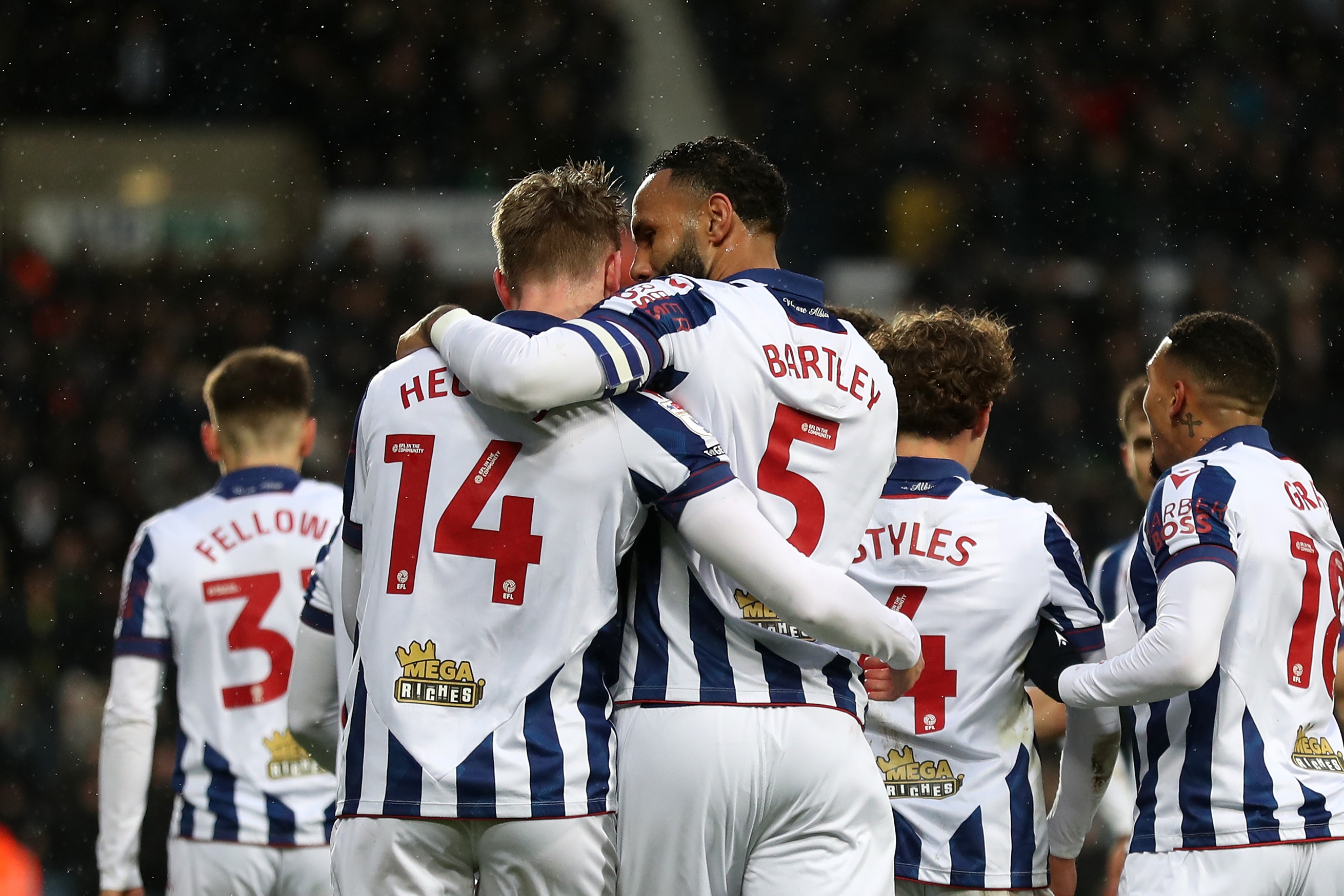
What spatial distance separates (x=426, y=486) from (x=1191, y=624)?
166 cm

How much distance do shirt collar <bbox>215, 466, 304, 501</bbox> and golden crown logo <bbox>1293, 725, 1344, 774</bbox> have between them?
311cm

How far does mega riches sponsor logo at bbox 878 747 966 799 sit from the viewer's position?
3.54 metres

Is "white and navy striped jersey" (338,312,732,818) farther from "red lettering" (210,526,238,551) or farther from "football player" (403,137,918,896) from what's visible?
"red lettering" (210,526,238,551)

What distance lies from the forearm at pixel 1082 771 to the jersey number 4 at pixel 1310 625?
430 mm

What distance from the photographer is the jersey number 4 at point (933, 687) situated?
3.55 m

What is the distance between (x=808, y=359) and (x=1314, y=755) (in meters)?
1.53

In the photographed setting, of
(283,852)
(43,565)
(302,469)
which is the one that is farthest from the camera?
(302,469)

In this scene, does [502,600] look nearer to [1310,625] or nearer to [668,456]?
[668,456]

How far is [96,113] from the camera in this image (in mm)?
15219

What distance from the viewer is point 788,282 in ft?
11.1

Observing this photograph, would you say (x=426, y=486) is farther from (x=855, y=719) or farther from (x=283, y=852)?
(x=283, y=852)

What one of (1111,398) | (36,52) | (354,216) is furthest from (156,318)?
(1111,398)

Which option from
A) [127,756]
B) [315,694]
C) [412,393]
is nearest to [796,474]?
[412,393]

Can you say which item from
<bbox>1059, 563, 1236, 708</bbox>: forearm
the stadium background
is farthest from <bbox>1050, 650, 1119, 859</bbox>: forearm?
the stadium background
